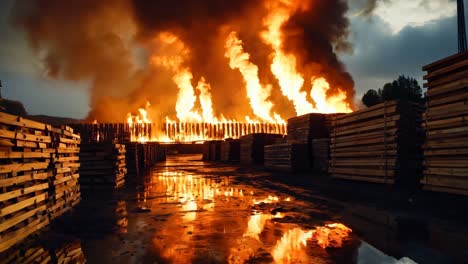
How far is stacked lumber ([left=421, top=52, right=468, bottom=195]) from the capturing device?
27.1ft

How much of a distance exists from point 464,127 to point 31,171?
945 centimetres

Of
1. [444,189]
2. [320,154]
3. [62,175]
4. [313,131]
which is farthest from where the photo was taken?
[313,131]

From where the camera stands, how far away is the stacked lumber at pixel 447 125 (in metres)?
8.27

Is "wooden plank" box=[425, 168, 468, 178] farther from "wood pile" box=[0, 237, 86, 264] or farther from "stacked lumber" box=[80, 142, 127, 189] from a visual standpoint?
"stacked lumber" box=[80, 142, 127, 189]

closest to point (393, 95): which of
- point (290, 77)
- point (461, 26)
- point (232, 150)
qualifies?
point (461, 26)

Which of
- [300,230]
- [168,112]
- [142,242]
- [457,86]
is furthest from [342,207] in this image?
[168,112]

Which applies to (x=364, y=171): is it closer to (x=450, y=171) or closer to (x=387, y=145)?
(x=387, y=145)

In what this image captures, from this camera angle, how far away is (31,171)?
21.1ft

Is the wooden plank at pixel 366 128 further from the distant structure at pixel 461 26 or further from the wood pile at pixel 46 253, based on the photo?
the distant structure at pixel 461 26

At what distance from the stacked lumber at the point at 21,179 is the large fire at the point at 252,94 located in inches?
837

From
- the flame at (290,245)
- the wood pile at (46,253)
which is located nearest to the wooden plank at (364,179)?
the flame at (290,245)

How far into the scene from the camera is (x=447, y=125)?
874 centimetres

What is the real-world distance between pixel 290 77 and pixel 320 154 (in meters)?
13.7

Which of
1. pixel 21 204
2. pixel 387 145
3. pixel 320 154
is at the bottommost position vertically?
pixel 21 204
